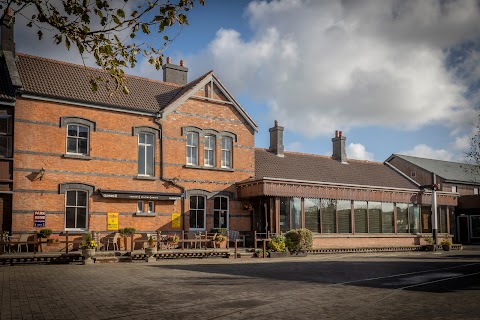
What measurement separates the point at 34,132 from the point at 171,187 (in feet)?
23.0

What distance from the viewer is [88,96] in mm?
21672


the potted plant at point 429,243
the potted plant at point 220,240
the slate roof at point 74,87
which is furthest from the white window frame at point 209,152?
the potted plant at point 429,243

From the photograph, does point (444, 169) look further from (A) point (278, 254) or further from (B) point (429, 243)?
(A) point (278, 254)

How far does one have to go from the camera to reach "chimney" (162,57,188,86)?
27.3 metres

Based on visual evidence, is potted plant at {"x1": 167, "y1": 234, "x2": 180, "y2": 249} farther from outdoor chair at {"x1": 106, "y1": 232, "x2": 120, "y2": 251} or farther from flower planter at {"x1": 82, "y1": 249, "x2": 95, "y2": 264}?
flower planter at {"x1": 82, "y1": 249, "x2": 95, "y2": 264}

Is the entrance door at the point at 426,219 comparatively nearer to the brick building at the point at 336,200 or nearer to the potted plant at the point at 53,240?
the brick building at the point at 336,200

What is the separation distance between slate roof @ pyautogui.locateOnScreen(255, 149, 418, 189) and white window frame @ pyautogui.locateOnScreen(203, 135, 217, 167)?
10.4 ft

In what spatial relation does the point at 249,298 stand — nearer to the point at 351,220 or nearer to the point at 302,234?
the point at 302,234

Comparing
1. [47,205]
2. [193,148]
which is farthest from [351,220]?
[47,205]

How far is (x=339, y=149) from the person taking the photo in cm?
3450

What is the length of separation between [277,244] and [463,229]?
25.1 m

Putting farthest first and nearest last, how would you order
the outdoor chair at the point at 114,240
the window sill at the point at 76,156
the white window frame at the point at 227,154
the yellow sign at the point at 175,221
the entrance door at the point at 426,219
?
the entrance door at the point at 426,219, the white window frame at the point at 227,154, the yellow sign at the point at 175,221, the outdoor chair at the point at 114,240, the window sill at the point at 76,156

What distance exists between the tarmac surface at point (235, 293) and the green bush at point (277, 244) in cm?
650

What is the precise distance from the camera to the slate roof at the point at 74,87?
68.1ft
